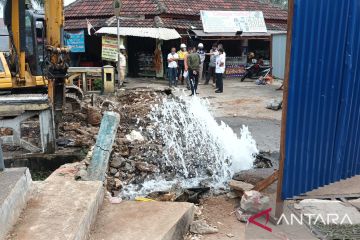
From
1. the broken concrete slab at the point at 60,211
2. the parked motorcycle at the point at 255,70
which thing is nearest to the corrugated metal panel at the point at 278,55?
the parked motorcycle at the point at 255,70

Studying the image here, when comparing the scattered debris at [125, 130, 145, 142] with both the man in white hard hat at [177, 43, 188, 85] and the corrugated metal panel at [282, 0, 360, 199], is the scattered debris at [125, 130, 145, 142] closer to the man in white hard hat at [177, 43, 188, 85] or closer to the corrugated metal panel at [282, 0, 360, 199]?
the corrugated metal panel at [282, 0, 360, 199]

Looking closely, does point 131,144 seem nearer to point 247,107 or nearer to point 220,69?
point 247,107

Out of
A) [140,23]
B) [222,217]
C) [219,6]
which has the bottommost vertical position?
[222,217]

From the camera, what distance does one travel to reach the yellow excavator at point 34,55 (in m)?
7.13

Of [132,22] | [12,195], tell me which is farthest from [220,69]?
[12,195]

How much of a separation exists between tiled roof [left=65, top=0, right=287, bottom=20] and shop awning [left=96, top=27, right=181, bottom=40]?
1.42 meters

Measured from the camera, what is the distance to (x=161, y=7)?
18.3 metres

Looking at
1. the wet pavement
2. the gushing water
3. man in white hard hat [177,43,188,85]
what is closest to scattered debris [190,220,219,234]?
the gushing water

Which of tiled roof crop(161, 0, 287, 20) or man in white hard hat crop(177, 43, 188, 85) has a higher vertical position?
tiled roof crop(161, 0, 287, 20)

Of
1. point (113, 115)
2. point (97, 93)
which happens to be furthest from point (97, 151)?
point (97, 93)

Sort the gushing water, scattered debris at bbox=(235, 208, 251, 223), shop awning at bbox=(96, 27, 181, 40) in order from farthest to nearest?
shop awning at bbox=(96, 27, 181, 40)
the gushing water
scattered debris at bbox=(235, 208, 251, 223)

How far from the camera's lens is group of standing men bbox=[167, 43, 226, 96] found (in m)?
13.7

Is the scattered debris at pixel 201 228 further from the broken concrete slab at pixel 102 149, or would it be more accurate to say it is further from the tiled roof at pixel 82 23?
the tiled roof at pixel 82 23

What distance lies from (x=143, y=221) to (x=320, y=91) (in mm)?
2110
